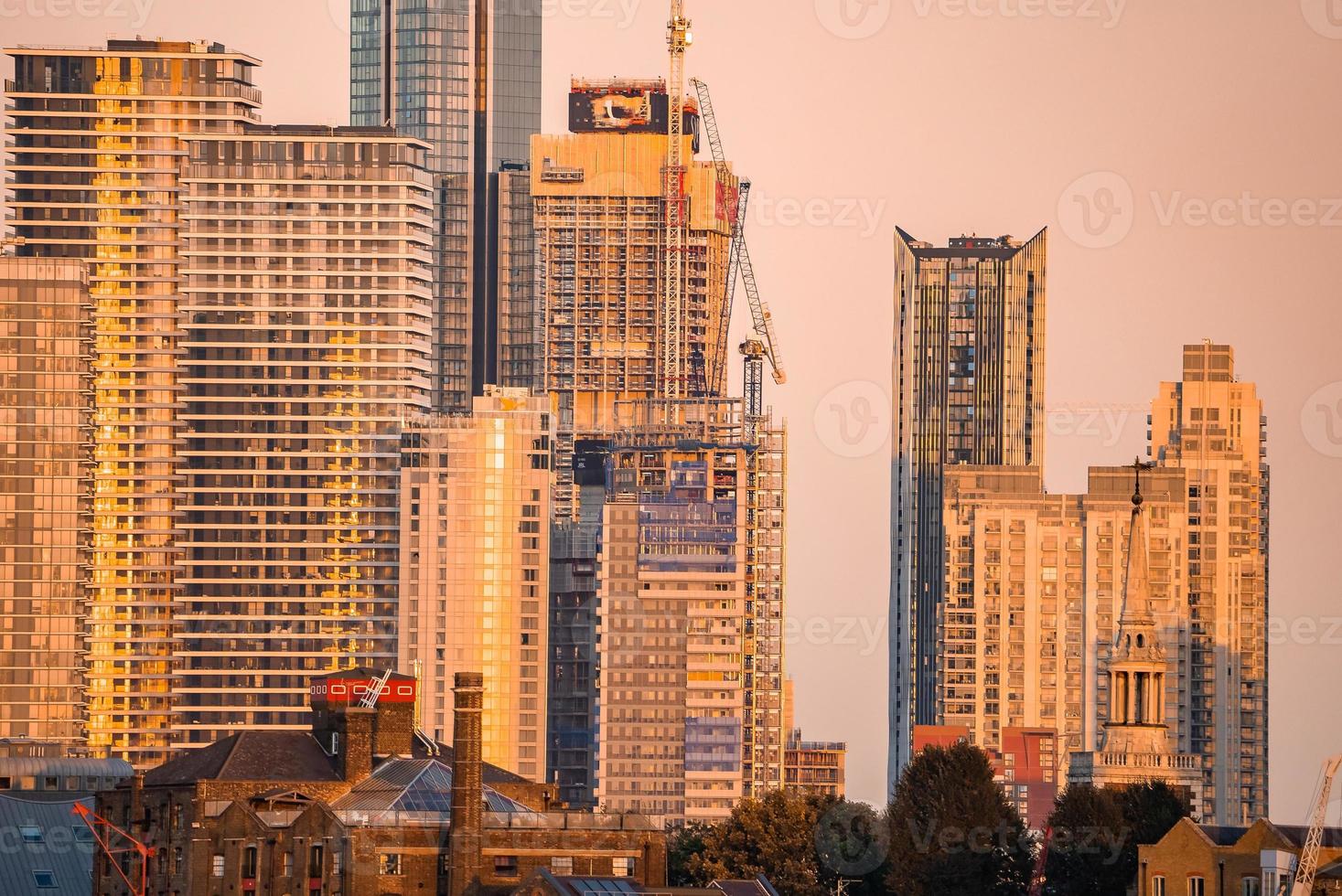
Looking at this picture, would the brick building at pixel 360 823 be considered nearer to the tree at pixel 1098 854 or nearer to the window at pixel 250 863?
A: the window at pixel 250 863

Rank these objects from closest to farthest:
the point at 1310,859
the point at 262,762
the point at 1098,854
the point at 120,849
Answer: the point at 1310,859, the point at 262,762, the point at 120,849, the point at 1098,854

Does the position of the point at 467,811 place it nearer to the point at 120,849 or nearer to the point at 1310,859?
the point at 120,849

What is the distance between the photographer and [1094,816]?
200m

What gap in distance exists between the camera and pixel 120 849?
187375 mm

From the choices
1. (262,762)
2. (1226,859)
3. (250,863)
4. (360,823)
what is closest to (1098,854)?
(1226,859)

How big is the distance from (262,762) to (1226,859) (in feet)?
165

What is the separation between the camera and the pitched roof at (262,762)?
184 metres

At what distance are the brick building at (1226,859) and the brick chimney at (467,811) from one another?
33.1 meters

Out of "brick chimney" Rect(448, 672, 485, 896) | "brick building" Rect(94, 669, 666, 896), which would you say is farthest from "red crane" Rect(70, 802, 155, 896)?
"brick chimney" Rect(448, 672, 485, 896)

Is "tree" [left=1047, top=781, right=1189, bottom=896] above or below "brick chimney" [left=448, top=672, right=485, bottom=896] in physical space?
below

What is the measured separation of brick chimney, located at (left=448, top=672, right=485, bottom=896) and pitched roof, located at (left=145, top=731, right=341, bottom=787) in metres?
13.9

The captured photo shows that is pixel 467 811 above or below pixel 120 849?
above

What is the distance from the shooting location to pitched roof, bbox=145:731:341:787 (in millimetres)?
183625

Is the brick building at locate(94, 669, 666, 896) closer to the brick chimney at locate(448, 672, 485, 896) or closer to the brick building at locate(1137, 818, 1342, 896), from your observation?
the brick chimney at locate(448, 672, 485, 896)
